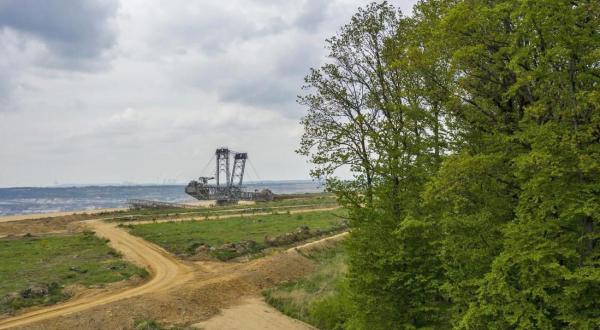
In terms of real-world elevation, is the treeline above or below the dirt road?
above

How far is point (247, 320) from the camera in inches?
Answer: 946

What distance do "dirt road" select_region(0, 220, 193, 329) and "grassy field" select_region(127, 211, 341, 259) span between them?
1.58 metres

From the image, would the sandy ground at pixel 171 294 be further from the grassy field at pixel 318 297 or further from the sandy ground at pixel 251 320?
the grassy field at pixel 318 297

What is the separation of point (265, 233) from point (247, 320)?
77.8 ft

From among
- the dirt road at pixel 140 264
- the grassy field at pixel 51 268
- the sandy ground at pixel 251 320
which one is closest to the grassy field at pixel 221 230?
the dirt road at pixel 140 264

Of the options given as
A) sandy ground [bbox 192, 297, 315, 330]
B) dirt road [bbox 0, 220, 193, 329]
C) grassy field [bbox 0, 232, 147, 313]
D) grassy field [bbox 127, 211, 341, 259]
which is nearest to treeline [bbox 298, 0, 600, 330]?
sandy ground [bbox 192, 297, 315, 330]

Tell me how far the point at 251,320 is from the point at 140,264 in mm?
13953

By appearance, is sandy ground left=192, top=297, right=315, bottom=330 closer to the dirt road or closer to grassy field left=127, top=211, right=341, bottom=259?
the dirt road

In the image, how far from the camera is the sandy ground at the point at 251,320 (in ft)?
75.2

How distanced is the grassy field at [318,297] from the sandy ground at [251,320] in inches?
26.0

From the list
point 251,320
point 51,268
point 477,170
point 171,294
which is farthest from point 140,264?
point 477,170

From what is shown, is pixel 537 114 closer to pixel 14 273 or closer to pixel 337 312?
pixel 337 312

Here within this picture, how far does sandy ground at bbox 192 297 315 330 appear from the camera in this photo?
22.9 m

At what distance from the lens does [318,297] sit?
26500 millimetres
